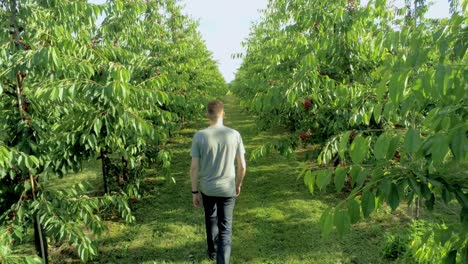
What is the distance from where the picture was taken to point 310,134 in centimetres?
646

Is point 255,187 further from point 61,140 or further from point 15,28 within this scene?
point 15,28

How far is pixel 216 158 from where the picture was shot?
13.8ft

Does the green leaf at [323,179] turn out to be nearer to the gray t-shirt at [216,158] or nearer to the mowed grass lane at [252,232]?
the gray t-shirt at [216,158]

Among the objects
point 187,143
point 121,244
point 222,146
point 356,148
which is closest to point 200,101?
point 187,143

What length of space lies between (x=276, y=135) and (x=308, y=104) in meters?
8.51

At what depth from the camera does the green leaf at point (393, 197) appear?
5.47ft

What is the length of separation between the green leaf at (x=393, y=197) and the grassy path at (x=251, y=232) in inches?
136

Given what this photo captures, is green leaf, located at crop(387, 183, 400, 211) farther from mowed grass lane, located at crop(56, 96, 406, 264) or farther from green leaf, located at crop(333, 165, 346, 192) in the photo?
mowed grass lane, located at crop(56, 96, 406, 264)

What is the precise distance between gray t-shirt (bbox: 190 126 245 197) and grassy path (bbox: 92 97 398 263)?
51.9 inches

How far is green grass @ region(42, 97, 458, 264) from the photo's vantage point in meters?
5.03

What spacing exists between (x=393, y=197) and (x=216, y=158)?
268cm

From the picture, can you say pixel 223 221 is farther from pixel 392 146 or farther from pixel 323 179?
pixel 392 146

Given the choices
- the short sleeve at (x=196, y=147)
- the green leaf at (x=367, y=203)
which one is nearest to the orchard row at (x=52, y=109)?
the short sleeve at (x=196, y=147)

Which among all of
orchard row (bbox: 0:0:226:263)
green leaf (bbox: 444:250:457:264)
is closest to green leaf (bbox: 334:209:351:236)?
green leaf (bbox: 444:250:457:264)
